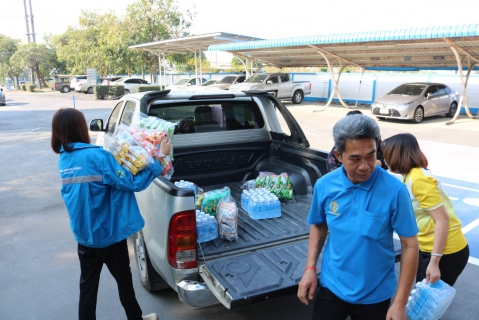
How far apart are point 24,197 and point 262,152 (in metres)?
4.33

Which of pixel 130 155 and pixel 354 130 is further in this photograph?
pixel 130 155

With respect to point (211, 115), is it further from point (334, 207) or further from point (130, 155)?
point (334, 207)

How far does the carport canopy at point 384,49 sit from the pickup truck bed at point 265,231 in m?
11.8

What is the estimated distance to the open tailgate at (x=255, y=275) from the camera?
2498 mm

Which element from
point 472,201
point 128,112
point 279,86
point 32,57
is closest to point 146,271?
point 128,112

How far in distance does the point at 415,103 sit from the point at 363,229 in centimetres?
1537

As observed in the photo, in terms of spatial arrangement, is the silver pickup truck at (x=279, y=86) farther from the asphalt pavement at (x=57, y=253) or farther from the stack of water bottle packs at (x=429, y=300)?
the stack of water bottle packs at (x=429, y=300)

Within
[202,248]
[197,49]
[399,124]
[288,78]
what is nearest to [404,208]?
[202,248]

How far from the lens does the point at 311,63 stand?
24.5 m

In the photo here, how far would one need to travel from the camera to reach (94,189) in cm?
257

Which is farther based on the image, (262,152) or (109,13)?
(109,13)


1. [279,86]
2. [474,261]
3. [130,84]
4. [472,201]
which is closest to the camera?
[474,261]

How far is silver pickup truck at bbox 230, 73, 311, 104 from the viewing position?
22.0m

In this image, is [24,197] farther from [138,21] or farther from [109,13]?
[109,13]
